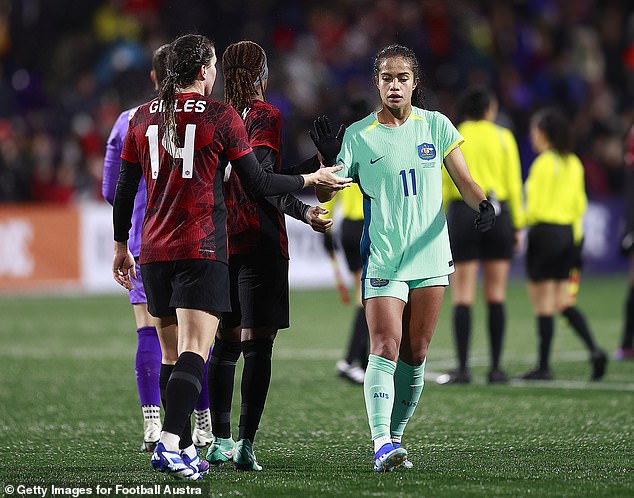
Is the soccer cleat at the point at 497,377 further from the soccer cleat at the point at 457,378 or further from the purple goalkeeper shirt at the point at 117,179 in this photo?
the purple goalkeeper shirt at the point at 117,179

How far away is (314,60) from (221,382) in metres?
17.0

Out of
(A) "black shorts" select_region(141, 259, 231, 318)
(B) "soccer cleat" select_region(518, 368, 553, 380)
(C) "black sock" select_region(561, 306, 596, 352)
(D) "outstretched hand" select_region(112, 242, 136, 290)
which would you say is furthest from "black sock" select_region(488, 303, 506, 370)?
(A) "black shorts" select_region(141, 259, 231, 318)

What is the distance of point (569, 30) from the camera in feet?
76.2

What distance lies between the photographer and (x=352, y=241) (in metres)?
10.1

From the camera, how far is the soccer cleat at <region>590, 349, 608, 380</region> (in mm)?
10078

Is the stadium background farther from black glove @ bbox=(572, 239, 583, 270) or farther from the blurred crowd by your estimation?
black glove @ bbox=(572, 239, 583, 270)

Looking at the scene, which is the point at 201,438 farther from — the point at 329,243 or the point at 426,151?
the point at 329,243

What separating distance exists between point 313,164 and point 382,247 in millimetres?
568

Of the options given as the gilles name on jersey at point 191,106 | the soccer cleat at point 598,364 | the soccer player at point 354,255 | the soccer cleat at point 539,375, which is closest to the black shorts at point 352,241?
the soccer player at point 354,255

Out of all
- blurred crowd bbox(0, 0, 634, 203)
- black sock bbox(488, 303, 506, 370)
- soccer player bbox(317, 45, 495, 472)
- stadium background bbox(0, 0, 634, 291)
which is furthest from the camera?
blurred crowd bbox(0, 0, 634, 203)

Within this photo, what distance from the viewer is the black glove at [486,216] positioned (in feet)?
20.2

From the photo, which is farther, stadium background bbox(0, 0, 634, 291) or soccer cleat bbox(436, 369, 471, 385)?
stadium background bbox(0, 0, 634, 291)

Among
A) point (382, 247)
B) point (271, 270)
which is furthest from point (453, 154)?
point (271, 270)

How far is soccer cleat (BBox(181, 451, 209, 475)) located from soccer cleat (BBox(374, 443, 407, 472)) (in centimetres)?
87
